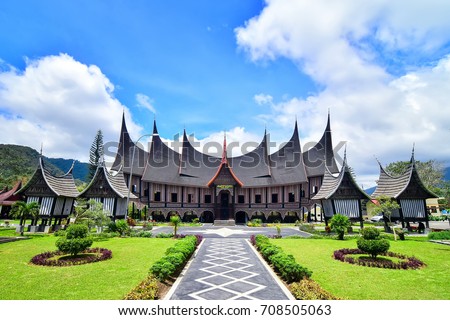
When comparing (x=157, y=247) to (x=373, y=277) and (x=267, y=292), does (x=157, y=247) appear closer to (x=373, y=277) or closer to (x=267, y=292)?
(x=267, y=292)

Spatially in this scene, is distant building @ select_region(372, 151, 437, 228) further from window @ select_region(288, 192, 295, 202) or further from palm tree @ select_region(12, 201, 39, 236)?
palm tree @ select_region(12, 201, 39, 236)

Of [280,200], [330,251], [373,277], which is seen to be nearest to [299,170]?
[280,200]

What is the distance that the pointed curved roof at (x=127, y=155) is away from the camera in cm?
3388

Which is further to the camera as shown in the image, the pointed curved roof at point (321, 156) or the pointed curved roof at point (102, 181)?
the pointed curved roof at point (321, 156)

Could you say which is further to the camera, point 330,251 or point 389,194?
point 389,194

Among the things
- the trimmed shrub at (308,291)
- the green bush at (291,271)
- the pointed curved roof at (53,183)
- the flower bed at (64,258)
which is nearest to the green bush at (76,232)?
the flower bed at (64,258)

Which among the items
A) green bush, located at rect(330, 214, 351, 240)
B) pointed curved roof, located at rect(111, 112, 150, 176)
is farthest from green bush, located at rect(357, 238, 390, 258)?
pointed curved roof, located at rect(111, 112, 150, 176)

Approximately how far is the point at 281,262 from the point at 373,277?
2891mm

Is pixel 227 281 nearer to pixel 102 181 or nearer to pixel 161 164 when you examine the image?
pixel 102 181

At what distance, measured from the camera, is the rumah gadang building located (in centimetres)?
3475

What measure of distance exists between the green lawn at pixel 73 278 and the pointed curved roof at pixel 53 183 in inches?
500

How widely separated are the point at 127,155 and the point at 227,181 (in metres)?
12.8

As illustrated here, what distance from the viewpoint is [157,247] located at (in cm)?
1445

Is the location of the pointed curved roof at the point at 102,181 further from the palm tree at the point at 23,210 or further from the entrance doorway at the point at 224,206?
the entrance doorway at the point at 224,206
